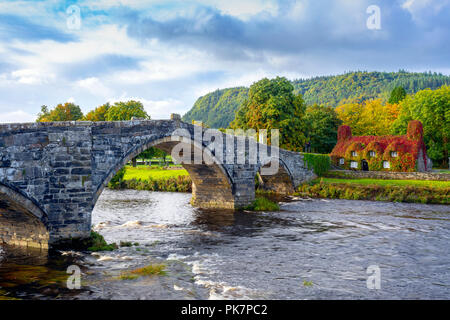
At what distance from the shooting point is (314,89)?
637 ft

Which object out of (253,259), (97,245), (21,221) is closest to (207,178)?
(97,245)

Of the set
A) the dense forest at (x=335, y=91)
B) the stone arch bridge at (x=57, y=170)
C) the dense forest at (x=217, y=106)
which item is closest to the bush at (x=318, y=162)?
A: the stone arch bridge at (x=57, y=170)

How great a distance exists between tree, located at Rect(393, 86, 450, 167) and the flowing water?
117 ft

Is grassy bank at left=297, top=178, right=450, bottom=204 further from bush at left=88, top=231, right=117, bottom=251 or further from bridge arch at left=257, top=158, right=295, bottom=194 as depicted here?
bush at left=88, top=231, right=117, bottom=251

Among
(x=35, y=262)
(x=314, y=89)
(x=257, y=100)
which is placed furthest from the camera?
(x=314, y=89)

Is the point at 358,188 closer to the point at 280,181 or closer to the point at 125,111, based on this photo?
the point at 280,181

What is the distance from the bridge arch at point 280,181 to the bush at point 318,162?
145 inches

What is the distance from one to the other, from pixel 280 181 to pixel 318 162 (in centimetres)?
677

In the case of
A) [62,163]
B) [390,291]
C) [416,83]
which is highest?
[416,83]

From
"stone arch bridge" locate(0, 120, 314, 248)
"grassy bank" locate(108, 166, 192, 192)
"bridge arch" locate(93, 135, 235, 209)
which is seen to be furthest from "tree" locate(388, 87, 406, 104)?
"stone arch bridge" locate(0, 120, 314, 248)

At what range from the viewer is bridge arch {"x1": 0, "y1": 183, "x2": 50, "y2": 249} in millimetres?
13938
